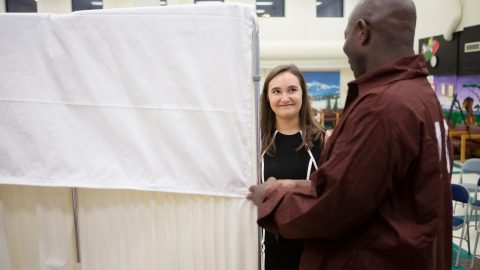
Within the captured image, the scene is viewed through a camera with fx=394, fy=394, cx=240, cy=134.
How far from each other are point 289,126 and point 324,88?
11811 millimetres

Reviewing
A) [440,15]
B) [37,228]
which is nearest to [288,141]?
[37,228]

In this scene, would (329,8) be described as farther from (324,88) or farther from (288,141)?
(288,141)

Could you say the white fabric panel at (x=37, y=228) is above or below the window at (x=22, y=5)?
below

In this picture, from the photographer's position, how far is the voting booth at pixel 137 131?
5.50 feet

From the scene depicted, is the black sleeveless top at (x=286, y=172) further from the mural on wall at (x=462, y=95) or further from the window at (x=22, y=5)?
the window at (x=22, y=5)

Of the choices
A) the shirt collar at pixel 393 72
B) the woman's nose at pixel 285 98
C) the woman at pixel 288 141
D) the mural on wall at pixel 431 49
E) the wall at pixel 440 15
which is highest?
the wall at pixel 440 15

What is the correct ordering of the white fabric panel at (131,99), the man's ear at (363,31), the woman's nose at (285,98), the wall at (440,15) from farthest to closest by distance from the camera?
the wall at (440,15), the woman's nose at (285,98), the white fabric panel at (131,99), the man's ear at (363,31)

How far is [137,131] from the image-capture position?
1.77m

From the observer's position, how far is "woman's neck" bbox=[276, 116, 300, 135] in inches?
80.0

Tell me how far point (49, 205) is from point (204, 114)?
95cm

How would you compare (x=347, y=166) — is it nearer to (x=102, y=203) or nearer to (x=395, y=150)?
(x=395, y=150)

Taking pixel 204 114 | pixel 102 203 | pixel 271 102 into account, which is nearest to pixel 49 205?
pixel 102 203

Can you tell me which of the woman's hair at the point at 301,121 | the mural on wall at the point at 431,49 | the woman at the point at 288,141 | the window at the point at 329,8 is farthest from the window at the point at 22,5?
the woman at the point at 288,141

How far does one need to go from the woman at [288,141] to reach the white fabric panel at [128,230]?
0.68 ft
